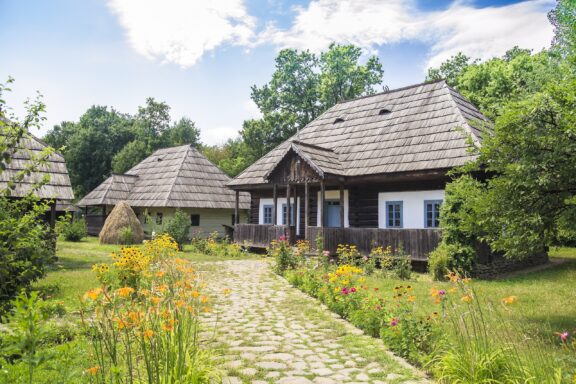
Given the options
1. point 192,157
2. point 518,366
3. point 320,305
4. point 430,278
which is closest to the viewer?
point 518,366

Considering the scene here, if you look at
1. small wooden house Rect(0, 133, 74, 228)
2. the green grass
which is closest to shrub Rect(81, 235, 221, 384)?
the green grass

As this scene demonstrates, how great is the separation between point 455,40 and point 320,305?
4970 mm

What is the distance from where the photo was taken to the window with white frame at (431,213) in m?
13.6

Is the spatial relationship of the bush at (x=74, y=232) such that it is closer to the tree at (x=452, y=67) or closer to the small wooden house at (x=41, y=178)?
the small wooden house at (x=41, y=178)

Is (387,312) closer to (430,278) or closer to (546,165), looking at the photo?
(546,165)

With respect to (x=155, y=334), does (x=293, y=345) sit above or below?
below

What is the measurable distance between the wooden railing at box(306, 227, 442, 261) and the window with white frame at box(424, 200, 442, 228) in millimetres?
1269

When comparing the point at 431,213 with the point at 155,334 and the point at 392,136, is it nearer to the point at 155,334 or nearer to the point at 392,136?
the point at 392,136

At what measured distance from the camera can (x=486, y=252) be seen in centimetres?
1162

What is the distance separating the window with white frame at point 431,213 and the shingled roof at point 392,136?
4.21 ft

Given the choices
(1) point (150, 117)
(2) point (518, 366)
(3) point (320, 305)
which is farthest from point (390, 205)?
(1) point (150, 117)

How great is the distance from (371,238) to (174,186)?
14664 millimetres

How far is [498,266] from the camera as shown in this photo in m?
12.3

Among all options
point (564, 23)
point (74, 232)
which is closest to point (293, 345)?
point (74, 232)
